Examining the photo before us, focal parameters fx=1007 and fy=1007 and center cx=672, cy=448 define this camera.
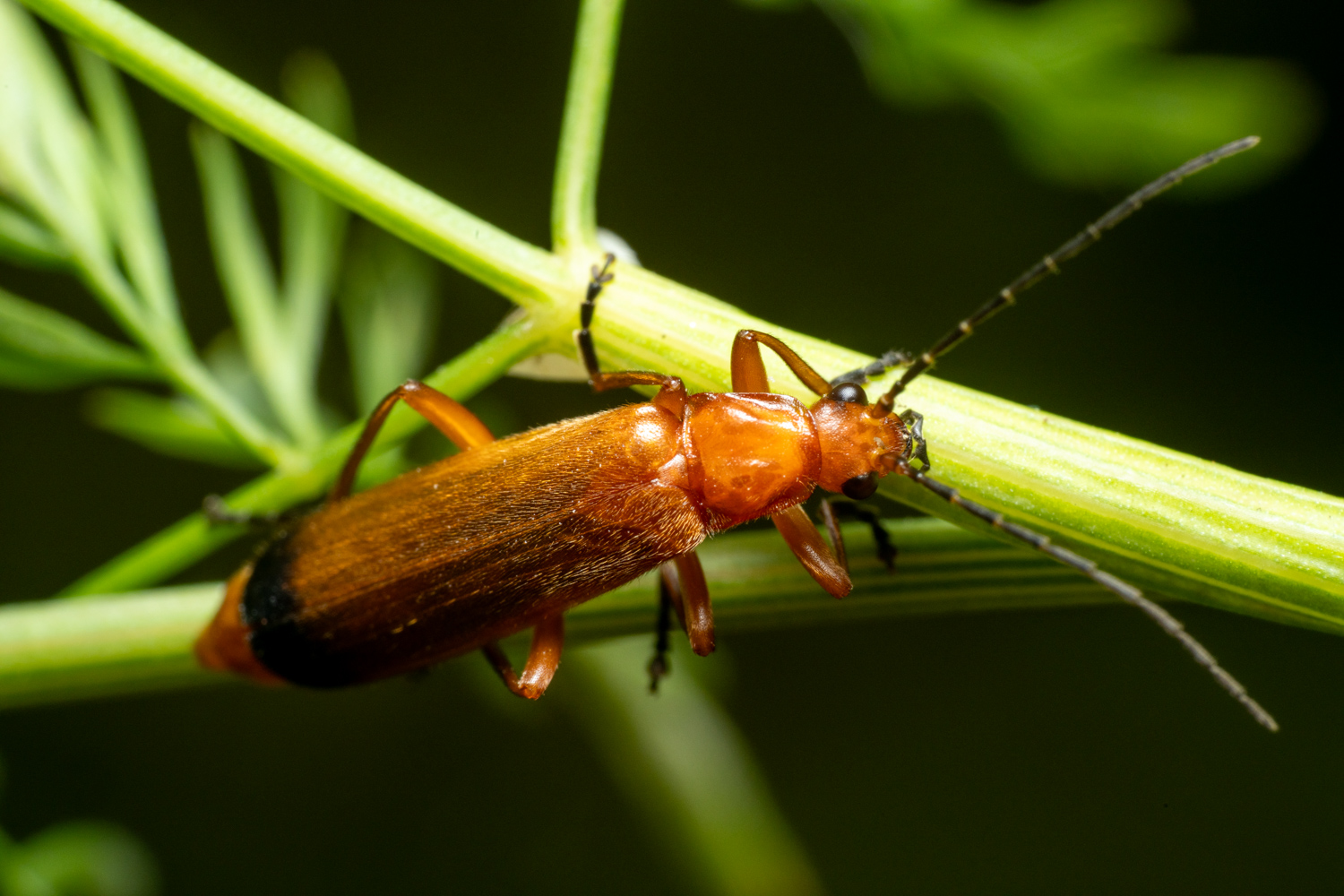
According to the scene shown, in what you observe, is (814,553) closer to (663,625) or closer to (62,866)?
(663,625)

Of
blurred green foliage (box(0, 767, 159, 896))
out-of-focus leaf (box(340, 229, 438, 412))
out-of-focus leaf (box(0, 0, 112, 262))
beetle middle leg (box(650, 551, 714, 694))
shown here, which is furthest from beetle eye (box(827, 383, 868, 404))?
blurred green foliage (box(0, 767, 159, 896))

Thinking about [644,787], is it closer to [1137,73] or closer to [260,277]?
[260,277]

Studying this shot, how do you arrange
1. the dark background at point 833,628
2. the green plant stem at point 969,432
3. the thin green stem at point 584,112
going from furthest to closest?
the dark background at point 833,628, the thin green stem at point 584,112, the green plant stem at point 969,432

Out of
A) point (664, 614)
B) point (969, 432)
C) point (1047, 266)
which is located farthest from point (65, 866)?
point (1047, 266)

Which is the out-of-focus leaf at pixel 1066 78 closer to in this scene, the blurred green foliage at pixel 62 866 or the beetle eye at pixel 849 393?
the beetle eye at pixel 849 393

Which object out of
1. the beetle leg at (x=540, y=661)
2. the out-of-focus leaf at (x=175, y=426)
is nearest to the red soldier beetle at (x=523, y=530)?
the beetle leg at (x=540, y=661)

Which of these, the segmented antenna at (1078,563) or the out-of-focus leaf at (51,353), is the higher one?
the out-of-focus leaf at (51,353)

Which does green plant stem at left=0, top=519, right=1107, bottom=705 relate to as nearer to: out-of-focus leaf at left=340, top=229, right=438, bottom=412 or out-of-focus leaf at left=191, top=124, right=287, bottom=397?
out-of-focus leaf at left=191, top=124, right=287, bottom=397
